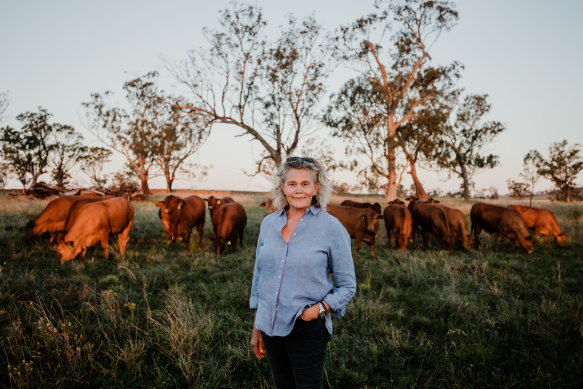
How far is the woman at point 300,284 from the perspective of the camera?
199 cm

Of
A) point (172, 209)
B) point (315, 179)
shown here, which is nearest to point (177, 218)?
point (172, 209)

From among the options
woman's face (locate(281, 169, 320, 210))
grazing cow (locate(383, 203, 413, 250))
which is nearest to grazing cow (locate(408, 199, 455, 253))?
grazing cow (locate(383, 203, 413, 250))

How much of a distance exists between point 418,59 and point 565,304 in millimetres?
24703

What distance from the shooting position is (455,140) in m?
40.1

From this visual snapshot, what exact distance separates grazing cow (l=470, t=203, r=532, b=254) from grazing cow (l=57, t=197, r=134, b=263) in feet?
40.2

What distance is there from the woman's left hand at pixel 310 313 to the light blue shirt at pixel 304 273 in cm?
4

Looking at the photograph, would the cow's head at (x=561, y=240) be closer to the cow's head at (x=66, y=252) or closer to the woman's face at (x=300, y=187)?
the woman's face at (x=300, y=187)

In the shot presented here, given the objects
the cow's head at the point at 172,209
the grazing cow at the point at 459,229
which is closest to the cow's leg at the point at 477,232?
the grazing cow at the point at 459,229

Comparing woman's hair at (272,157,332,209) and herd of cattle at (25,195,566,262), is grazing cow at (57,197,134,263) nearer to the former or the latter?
herd of cattle at (25,195,566,262)

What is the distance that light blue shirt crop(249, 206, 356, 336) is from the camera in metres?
2.01

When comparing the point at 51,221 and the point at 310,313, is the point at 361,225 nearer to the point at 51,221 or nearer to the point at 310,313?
the point at 310,313

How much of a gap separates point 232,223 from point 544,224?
11.5 m

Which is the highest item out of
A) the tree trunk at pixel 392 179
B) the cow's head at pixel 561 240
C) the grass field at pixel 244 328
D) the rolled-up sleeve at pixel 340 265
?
the tree trunk at pixel 392 179

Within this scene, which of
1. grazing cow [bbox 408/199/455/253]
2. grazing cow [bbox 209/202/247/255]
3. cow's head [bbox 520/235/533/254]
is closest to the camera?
grazing cow [bbox 209/202/247/255]
